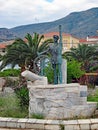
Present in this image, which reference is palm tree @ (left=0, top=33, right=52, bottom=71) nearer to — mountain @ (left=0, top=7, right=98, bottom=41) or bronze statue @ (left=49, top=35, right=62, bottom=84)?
bronze statue @ (left=49, top=35, right=62, bottom=84)

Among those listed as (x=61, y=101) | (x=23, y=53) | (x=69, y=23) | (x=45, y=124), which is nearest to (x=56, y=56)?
(x=61, y=101)

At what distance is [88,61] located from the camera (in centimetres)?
2886

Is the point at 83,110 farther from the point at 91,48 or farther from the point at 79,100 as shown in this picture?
the point at 91,48

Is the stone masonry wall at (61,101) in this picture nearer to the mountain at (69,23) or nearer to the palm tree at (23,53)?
the palm tree at (23,53)

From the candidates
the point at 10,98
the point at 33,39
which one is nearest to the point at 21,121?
the point at 10,98

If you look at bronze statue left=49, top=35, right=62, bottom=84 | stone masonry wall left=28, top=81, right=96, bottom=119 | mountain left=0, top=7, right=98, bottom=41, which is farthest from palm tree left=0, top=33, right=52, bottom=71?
mountain left=0, top=7, right=98, bottom=41

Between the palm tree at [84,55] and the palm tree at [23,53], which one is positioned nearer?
the palm tree at [23,53]

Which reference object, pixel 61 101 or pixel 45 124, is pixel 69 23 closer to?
pixel 61 101

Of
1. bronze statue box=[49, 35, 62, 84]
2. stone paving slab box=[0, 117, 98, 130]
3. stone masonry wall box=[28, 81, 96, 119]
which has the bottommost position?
stone paving slab box=[0, 117, 98, 130]

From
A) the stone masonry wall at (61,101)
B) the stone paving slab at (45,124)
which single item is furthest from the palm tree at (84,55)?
the stone paving slab at (45,124)

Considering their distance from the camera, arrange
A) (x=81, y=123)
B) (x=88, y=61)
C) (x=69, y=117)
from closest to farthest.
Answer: (x=81, y=123)
(x=69, y=117)
(x=88, y=61)

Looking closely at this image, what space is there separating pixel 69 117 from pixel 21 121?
51.7 inches

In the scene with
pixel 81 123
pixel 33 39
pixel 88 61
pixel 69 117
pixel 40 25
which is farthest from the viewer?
pixel 40 25

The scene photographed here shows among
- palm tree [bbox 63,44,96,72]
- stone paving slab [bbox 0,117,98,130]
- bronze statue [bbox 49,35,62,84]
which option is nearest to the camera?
stone paving slab [bbox 0,117,98,130]
